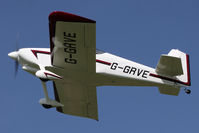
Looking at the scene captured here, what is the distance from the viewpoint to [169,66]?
13617 millimetres

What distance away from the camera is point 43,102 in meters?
15.6

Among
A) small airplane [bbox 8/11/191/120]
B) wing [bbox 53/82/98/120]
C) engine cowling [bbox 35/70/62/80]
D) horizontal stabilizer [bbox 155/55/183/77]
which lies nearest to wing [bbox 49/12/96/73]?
small airplane [bbox 8/11/191/120]

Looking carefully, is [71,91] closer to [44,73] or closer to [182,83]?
[44,73]

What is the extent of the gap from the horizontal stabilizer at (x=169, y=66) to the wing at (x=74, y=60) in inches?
102

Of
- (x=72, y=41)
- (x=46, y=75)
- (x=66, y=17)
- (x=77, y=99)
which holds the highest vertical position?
(x=66, y=17)

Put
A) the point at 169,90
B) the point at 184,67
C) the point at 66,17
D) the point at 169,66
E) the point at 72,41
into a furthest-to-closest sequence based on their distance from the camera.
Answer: the point at 184,67
the point at 169,90
the point at 169,66
the point at 72,41
the point at 66,17

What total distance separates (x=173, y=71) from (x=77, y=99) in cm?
496

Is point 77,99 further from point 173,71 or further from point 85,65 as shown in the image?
point 173,71

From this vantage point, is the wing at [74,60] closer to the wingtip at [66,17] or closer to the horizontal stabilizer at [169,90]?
the wingtip at [66,17]

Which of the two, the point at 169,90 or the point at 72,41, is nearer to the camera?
the point at 72,41

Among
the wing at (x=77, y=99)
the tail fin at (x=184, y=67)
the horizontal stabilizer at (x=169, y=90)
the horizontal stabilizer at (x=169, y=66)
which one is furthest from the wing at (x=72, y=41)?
the tail fin at (x=184, y=67)

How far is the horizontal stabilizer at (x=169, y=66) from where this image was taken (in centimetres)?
1332

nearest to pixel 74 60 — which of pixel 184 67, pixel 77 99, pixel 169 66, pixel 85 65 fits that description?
pixel 85 65

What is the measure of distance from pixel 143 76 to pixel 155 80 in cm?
50
